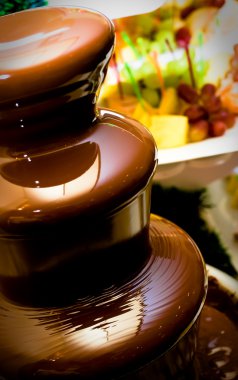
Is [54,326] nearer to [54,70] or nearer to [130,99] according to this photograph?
→ [54,70]

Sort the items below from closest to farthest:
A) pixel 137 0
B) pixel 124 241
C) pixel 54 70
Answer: pixel 54 70 < pixel 124 241 < pixel 137 0

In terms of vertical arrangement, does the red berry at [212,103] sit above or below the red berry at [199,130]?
above

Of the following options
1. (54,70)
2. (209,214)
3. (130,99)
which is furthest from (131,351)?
(130,99)

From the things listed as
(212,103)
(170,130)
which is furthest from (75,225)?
(212,103)

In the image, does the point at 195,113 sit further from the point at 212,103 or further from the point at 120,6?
the point at 120,6

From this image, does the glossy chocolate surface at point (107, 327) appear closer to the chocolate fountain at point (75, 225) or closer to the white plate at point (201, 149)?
the chocolate fountain at point (75, 225)

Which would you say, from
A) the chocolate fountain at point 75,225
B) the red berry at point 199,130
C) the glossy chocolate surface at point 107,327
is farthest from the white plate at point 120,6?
the glossy chocolate surface at point 107,327

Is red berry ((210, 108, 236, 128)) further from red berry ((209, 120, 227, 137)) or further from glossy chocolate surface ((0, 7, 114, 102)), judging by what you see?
glossy chocolate surface ((0, 7, 114, 102))
